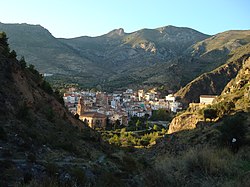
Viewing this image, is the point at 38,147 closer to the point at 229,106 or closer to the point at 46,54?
the point at 229,106

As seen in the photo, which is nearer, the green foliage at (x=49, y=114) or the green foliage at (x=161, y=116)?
the green foliage at (x=49, y=114)

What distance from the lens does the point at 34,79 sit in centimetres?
2520

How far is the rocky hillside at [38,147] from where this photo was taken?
7839mm

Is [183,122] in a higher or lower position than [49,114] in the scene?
lower

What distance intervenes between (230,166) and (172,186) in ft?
5.48

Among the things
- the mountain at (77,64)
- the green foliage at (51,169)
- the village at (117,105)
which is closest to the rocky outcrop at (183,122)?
the village at (117,105)

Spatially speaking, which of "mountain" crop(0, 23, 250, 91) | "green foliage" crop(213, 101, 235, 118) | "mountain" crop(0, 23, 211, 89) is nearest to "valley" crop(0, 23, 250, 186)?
"green foliage" crop(213, 101, 235, 118)

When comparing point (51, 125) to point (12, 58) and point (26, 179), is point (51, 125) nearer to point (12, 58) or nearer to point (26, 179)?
point (12, 58)

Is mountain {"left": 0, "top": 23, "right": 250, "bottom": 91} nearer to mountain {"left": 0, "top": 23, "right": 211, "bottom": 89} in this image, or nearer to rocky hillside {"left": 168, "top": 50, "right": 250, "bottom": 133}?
mountain {"left": 0, "top": 23, "right": 211, "bottom": 89}

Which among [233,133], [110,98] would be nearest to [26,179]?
[233,133]

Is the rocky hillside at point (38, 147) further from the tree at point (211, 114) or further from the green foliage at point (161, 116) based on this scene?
the green foliage at point (161, 116)

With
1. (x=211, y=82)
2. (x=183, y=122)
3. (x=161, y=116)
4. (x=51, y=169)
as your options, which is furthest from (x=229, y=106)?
(x=211, y=82)

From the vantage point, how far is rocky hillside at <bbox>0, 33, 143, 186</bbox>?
309 inches

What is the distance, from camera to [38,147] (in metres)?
12.8
